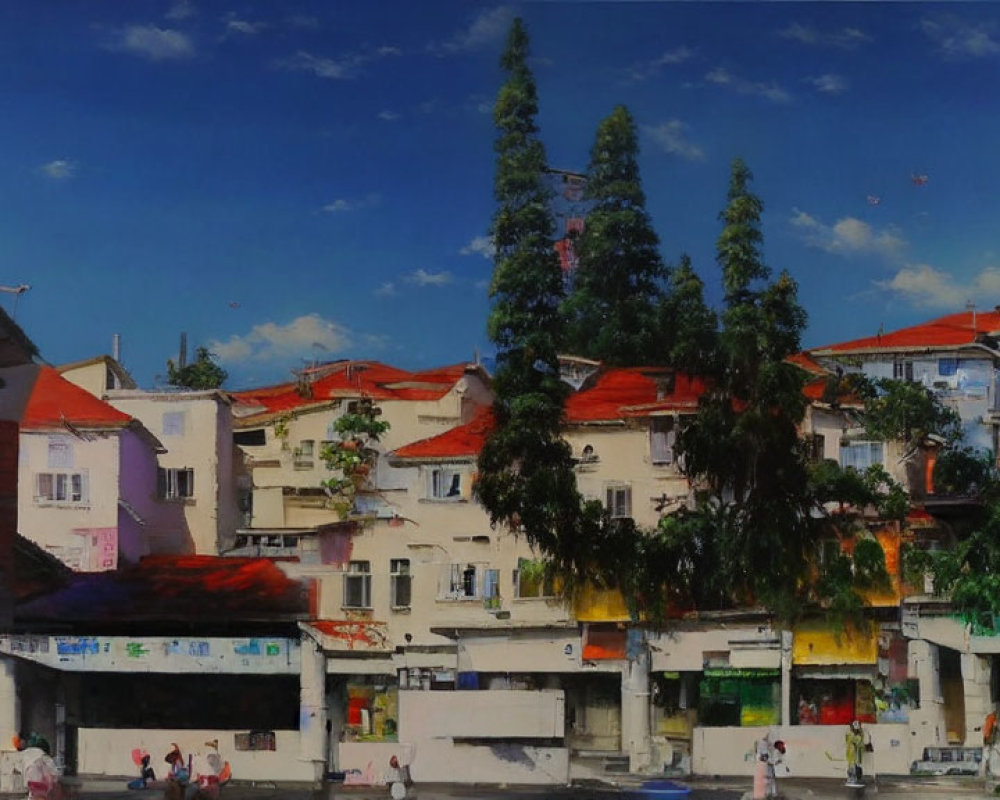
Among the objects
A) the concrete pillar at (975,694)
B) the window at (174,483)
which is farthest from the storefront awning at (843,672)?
the window at (174,483)

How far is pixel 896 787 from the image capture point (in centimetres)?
1075

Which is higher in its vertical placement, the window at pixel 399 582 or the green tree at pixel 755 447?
the green tree at pixel 755 447

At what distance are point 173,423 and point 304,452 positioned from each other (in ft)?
2.24

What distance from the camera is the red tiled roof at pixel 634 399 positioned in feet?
35.7

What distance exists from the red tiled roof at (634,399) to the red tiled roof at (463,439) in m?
0.44

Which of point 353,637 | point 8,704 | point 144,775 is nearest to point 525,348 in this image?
point 353,637

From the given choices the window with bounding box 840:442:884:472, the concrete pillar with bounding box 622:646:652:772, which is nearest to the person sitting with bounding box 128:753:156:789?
the concrete pillar with bounding box 622:646:652:772

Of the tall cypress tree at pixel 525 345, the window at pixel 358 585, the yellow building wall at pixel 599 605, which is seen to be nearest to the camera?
the tall cypress tree at pixel 525 345

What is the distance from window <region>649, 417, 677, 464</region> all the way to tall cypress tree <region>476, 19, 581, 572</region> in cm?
42

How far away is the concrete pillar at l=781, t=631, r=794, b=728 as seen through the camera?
1093cm

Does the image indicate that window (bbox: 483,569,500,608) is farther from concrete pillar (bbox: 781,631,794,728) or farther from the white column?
the white column

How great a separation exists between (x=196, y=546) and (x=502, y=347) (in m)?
1.85

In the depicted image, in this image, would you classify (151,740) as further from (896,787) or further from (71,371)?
(896,787)

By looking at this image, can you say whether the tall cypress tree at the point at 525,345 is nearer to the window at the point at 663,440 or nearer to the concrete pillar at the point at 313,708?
the window at the point at 663,440
